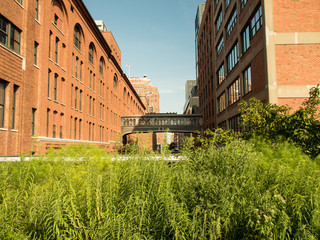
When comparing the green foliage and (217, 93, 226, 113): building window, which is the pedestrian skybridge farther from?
the green foliage

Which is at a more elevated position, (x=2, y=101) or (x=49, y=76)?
(x=49, y=76)

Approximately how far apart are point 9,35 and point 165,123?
42919mm

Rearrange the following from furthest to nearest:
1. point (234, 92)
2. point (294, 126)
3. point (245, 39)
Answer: point (234, 92) < point (245, 39) < point (294, 126)

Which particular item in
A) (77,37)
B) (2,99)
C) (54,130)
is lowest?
(54,130)

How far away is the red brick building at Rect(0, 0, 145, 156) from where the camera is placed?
1939cm

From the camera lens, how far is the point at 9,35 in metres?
19.5

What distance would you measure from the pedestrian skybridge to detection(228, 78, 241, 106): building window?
26991 mm

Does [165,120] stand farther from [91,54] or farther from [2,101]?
[2,101]

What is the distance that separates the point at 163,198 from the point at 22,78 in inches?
780

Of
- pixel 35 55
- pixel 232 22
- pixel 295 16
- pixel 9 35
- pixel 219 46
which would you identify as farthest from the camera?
pixel 219 46

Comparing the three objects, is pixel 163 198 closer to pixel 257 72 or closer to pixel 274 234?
pixel 274 234

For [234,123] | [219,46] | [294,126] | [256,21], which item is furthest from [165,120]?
[294,126]

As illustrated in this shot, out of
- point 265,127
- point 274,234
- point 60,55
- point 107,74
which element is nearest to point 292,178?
point 274,234

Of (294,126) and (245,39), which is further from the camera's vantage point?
(245,39)
